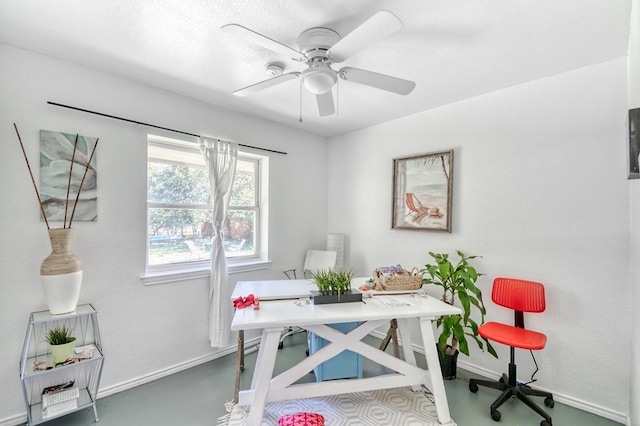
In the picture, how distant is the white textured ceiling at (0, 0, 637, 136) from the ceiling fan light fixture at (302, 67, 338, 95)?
0.28 m

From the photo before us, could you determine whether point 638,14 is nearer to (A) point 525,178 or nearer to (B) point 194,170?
(A) point 525,178

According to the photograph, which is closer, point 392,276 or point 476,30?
point 476,30

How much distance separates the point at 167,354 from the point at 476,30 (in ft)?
11.1

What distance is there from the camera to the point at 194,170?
286cm

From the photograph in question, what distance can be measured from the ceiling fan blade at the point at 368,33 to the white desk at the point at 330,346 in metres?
1.54

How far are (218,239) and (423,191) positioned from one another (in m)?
2.15

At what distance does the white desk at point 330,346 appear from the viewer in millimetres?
1776

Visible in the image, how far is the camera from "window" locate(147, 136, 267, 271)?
262 centimetres

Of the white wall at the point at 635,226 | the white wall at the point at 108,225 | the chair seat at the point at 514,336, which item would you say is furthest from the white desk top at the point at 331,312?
the white wall at the point at 108,225

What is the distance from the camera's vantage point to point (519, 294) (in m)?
2.23

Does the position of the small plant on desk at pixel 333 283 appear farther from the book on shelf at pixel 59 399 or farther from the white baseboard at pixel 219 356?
the book on shelf at pixel 59 399

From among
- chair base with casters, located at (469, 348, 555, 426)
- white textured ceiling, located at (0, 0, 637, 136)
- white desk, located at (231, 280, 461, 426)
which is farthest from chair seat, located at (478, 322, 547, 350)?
white textured ceiling, located at (0, 0, 637, 136)

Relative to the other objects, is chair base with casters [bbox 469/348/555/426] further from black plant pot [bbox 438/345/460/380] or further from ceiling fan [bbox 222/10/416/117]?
ceiling fan [bbox 222/10/416/117]

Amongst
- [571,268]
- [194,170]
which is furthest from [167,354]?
[571,268]
